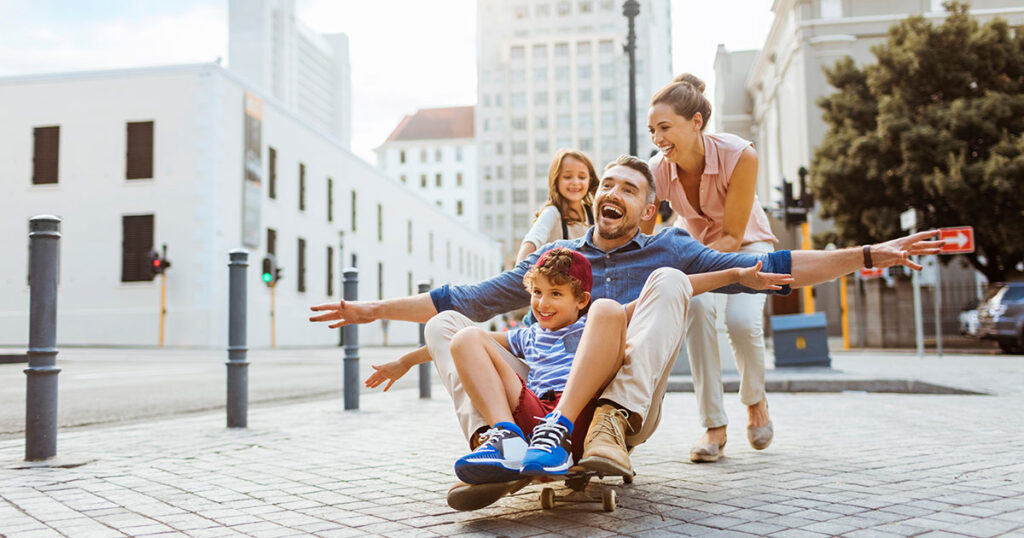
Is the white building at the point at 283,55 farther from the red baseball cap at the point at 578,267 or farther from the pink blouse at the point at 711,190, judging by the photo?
the red baseball cap at the point at 578,267

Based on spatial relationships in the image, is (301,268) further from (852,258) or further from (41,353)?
(852,258)

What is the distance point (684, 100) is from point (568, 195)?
1.15 metres

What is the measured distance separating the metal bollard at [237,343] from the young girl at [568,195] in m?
2.19

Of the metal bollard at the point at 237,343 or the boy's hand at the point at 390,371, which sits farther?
the metal bollard at the point at 237,343

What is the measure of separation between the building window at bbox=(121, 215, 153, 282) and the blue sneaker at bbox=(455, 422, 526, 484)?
28.9 meters

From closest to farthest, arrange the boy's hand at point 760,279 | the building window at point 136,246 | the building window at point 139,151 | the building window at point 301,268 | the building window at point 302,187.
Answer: the boy's hand at point 760,279, the building window at point 136,246, the building window at point 139,151, the building window at point 301,268, the building window at point 302,187

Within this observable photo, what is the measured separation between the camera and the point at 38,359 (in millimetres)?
4199

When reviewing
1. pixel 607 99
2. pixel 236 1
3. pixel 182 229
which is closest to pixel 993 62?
pixel 182 229

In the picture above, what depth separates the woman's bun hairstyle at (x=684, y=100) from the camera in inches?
156

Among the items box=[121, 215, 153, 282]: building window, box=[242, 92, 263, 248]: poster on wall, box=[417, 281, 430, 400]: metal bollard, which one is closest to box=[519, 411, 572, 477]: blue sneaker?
box=[417, 281, 430, 400]: metal bollard

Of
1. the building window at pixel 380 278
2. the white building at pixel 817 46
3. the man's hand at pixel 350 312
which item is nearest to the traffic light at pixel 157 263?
the white building at pixel 817 46

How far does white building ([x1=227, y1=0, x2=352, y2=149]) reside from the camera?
125812 mm

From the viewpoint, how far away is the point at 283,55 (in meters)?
130

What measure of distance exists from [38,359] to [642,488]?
306 cm
